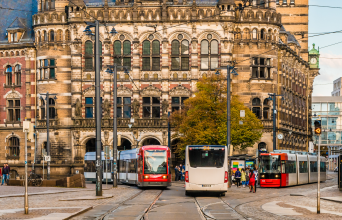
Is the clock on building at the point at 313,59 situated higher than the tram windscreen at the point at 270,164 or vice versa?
the clock on building at the point at 313,59

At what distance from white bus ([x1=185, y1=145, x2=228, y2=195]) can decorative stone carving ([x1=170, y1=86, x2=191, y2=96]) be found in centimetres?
2910

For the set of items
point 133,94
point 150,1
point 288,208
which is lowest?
point 288,208

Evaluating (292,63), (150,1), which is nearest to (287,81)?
(292,63)

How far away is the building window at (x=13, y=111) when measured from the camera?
6600 cm

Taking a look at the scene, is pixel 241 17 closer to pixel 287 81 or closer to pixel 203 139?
pixel 287 81

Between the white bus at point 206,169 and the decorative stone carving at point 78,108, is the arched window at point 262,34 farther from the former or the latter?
the white bus at point 206,169

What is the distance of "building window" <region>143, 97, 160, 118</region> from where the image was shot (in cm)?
6150

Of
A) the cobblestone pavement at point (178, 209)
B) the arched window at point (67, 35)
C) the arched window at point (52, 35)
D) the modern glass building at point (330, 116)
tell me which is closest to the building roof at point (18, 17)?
the arched window at point (52, 35)

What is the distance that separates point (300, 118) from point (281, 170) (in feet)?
109

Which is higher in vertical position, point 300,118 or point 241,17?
point 241,17

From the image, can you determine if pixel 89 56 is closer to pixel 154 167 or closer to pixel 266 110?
pixel 266 110

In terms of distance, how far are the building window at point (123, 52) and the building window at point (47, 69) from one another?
19.9 feet

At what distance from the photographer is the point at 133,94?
202 feet

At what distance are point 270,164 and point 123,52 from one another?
22058 mm
